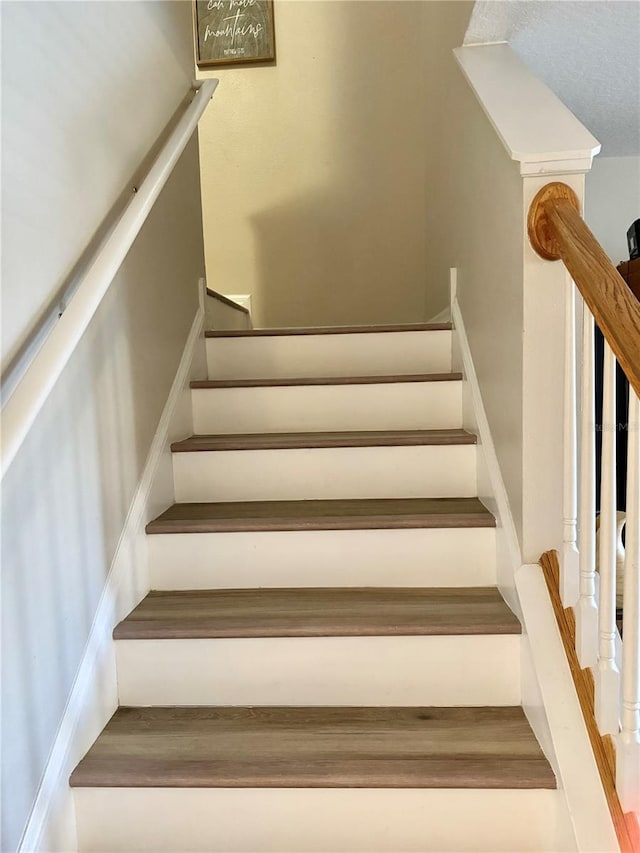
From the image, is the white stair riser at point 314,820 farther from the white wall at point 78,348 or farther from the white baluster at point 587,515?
the white baluster at point 587,515

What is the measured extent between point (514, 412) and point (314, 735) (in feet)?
2.70

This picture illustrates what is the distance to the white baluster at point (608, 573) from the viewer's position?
1.08 metres

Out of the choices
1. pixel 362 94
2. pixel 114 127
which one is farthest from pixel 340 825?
pixel 362 94

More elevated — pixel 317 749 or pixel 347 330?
pixel 347 330

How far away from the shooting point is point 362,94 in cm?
340

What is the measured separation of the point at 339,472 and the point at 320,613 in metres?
0.52

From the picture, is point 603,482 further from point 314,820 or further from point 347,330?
point 347,330

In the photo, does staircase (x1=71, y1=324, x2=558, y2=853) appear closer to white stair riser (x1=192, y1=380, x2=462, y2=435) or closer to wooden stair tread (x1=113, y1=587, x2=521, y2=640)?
wooden stair tread (x1=113, y1=587, x2=521, y2=640)

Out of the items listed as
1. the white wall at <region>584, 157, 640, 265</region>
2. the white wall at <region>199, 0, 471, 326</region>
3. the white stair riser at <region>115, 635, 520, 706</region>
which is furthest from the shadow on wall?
the white stair riser at <region>115, 635, 520, 706</region>

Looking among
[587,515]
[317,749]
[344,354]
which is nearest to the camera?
[587,515]

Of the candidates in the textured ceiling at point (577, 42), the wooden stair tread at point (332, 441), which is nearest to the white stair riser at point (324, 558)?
the wooden stair tread at point (332, 441)

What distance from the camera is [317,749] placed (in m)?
1.28

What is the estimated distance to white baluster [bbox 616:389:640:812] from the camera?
0.98 m

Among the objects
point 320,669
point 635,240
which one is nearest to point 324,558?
point 320,669
